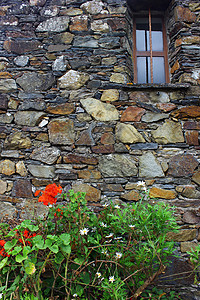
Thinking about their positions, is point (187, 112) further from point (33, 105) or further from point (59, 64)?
point (33, 105)

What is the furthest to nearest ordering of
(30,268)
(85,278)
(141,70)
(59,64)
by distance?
(141,70) → (59,64) → (85,278) → (30,268)

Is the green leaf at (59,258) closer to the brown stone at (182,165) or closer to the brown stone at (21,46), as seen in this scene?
the brown stone at (182,165)

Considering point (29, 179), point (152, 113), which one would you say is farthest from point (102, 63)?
point (29, 179)

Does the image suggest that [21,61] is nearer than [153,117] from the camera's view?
No

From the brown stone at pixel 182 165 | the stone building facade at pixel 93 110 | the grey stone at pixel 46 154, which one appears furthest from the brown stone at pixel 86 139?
the brown stone at pixel 182 165

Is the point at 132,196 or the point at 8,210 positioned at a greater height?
the point at 132,196

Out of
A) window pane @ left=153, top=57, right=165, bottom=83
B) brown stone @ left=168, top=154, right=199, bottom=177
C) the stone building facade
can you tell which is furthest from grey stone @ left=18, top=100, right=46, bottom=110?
brown stone @ left=168, top=154, right=199, bottom=177

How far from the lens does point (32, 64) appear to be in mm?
2832

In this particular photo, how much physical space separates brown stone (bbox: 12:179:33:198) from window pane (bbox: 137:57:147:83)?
1869 mm

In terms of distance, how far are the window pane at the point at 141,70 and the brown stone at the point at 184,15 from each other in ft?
1.99

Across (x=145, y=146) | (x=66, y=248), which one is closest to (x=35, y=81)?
(x=145, y=146)

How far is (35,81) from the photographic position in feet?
9.09

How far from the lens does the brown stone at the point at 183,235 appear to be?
2354 mm

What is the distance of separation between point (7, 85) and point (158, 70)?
188 centimetres
